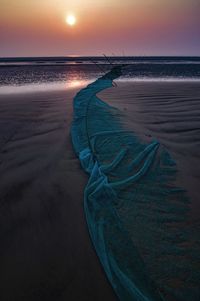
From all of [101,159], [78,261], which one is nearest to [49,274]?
[78,261]

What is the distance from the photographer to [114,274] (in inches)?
79.9

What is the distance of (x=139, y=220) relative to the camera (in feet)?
8.77

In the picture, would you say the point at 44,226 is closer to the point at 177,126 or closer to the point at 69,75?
the point at 177,126

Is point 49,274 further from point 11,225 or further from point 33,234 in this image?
point 11,225

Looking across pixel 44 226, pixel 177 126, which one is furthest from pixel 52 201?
pixel 177 126

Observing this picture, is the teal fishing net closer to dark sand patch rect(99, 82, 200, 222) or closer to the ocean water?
dark sand patch rect(99, 82, 200, 222)

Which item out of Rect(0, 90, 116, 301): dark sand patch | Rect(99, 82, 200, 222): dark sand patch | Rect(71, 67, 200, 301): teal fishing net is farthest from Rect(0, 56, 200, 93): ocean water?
Rect(71, 67, 200, 301): teal fishing net

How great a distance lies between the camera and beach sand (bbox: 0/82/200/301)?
6.91 ft

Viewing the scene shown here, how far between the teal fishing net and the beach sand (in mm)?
195

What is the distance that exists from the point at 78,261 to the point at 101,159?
2.12m

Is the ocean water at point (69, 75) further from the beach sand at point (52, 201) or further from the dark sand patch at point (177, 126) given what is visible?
the beach sand at point (52, 201)

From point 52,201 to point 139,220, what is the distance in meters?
1.36

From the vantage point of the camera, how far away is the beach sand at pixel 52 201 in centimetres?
211

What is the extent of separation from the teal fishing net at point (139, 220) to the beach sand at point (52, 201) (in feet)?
0.64
